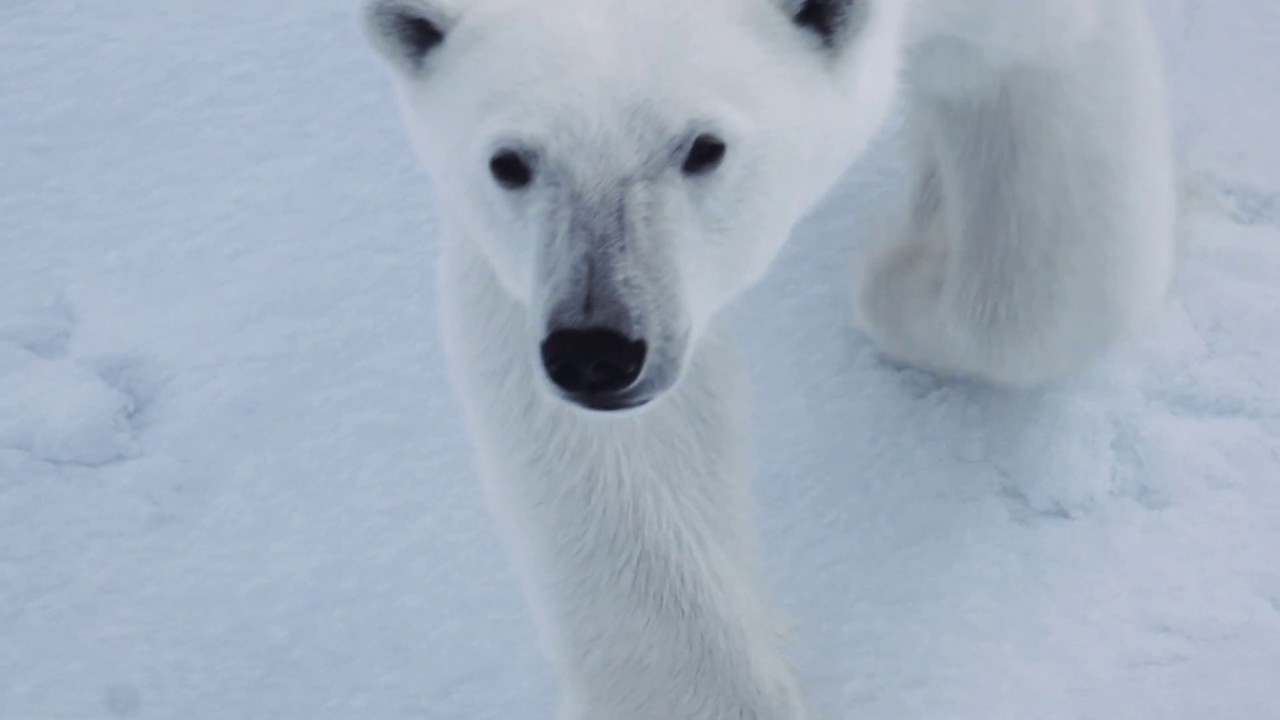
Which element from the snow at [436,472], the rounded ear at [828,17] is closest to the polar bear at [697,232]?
the rounded ear at [828,17]

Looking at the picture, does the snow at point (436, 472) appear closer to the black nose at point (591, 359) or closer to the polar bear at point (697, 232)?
the polar bear at point (697, 232)

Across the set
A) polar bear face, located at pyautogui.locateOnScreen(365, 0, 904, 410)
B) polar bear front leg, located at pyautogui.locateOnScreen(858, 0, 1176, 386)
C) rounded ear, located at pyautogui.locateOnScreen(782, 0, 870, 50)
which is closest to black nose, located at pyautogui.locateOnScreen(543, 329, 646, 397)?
polar bear face, located at pyautogui.locateOnScreen(365, 0, 904, 410)

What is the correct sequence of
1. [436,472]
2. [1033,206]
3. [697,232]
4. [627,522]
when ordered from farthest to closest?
[436,472] → [1033,206] → [627,522] → [697,232]

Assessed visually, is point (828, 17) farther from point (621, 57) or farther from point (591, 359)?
point (591, 359)

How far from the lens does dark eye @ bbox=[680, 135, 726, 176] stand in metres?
1.44

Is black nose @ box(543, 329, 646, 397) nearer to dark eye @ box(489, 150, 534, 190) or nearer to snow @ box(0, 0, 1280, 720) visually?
dark eye @ box(489, 150, 534, 190)

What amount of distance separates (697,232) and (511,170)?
0.60 ft

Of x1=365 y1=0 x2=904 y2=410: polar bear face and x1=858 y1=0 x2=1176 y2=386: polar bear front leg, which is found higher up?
x1=365 y1=0 x2=904 y2=410: polar bear face

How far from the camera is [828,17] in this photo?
1560 mm

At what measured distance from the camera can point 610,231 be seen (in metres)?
1.42

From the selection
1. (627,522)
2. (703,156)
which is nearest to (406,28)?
(703,156)

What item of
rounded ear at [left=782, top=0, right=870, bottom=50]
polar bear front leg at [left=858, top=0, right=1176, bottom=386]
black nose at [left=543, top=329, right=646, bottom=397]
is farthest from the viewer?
polar bear front leg at [left=858, top=0, right=1176, bottom=386]

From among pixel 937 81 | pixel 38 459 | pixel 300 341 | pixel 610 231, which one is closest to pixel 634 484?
pixel 610 231

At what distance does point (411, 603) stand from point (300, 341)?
0.55 metres
